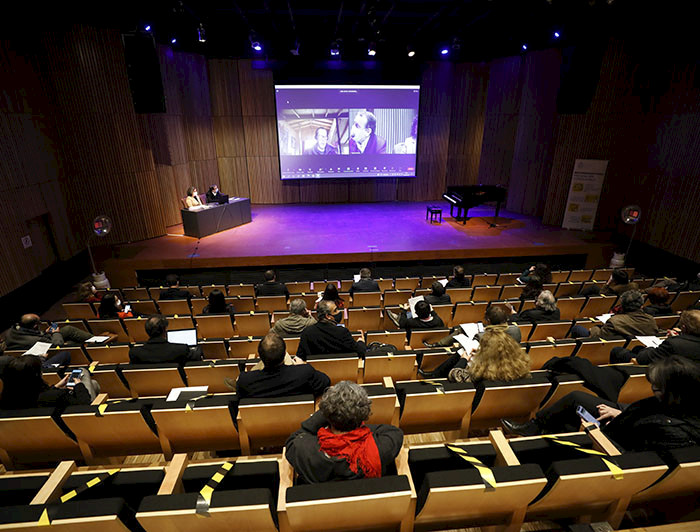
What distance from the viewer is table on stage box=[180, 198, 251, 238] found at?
912 centimetres

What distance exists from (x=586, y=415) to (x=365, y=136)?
11.2 meters

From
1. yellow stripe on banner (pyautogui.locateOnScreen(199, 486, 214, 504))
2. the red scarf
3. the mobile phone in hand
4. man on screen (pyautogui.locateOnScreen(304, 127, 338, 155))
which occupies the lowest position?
the mobile phone in hand

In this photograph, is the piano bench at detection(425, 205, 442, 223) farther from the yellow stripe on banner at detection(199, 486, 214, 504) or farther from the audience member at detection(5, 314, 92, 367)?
the yellow stripe on banner at detection(199, 486, 214, 504)

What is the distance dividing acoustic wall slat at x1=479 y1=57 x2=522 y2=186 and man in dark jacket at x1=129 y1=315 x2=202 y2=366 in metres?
11.8

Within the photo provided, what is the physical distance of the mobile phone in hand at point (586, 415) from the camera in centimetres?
242

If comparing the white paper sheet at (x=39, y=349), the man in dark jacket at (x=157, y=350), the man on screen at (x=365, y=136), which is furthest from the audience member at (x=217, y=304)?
the man on screen at (x=365, y=136)

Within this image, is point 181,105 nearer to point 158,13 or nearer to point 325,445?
point 158,13

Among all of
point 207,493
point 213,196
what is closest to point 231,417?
point 207,493

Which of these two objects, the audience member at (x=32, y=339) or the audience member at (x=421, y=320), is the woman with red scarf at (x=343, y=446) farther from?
the audience member at (x=32, y=339)

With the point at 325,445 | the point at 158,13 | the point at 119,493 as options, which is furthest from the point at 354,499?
the point at 158,13

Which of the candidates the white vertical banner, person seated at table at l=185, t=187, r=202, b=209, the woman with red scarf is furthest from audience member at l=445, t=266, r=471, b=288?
person seated at table at l=185, t=187, r=202, b=209

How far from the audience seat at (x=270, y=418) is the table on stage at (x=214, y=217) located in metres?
7.41

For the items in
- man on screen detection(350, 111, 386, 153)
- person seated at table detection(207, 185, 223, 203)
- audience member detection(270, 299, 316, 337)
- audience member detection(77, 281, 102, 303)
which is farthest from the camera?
man on screen detection(350, 111, 386, 153)

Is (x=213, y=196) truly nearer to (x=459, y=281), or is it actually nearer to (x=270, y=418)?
(x=459, y=281)
